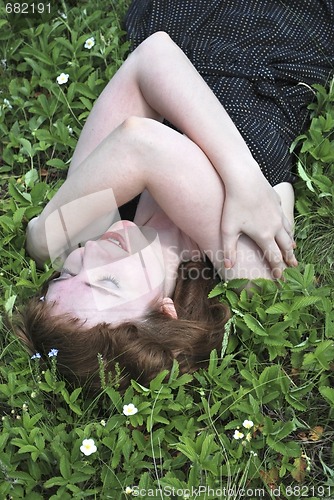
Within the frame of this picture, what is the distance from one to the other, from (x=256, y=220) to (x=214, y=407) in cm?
64

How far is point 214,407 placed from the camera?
7.74 ft

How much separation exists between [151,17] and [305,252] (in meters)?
1.25

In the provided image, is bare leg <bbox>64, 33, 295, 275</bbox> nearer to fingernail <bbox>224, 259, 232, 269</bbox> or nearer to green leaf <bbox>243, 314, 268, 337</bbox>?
fingernail <bbox>224, 259, 232, 269</bbox>

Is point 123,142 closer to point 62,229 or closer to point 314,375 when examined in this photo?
point 62,229

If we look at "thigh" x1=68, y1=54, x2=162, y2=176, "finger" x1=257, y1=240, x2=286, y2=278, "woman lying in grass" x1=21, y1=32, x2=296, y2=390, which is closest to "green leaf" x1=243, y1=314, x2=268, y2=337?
"woman lying in grass" x1=21, y1=32, x2=296, y2=390

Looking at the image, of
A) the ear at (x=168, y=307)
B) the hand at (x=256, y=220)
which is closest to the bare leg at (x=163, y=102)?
the hand at (x=256, y=220)

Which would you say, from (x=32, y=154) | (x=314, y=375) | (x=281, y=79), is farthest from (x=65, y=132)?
(x=314, y=375)

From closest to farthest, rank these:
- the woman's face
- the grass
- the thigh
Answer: the grass < the woman's face < the thigh

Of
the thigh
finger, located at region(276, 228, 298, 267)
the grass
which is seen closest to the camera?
the grass

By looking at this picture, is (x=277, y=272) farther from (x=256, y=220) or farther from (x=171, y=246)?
(x=171, y=246)

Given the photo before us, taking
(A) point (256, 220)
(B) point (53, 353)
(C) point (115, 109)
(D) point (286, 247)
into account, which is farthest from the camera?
(C) point (115, 109)

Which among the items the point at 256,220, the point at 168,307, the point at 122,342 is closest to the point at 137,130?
the point at 256,220

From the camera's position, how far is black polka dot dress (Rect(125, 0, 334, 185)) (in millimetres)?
2852

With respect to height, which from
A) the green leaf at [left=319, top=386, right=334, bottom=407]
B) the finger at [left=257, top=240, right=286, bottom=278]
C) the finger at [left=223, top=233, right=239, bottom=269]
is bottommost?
the green leaf at [left=319, top=386, right=334, bottom=407]
